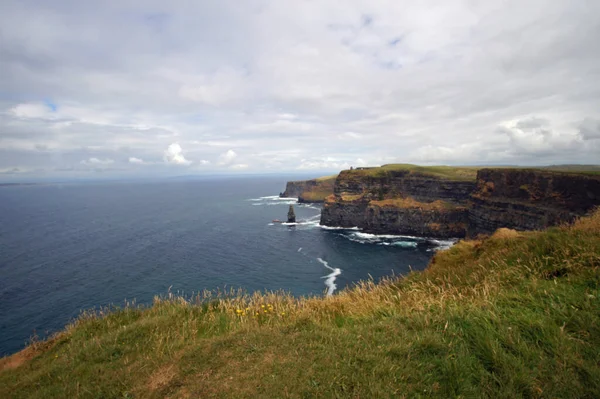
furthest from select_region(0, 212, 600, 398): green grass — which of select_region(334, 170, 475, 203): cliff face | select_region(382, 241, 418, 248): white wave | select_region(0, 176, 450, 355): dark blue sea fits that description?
select_region(334, 170, 475, 203): cliff face

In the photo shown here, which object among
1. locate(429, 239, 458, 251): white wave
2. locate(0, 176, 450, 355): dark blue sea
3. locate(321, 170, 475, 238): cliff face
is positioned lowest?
locate(429, 239, 458, 251): white wave

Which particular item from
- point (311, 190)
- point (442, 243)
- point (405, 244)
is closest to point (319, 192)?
point (311, 190)

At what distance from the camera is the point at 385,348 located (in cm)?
562

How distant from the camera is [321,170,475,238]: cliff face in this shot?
75.6 m

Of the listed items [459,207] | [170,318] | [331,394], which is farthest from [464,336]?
[459,207]

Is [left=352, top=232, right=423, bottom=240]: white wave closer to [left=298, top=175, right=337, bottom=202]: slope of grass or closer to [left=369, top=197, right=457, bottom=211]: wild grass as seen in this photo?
[left=369, top=197, right=457, bottom=211]: wild grass

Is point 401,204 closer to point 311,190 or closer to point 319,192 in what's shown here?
point 319,192

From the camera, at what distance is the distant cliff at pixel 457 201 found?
55.0 m

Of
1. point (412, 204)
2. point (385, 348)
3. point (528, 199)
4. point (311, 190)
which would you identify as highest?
point (385, 348)

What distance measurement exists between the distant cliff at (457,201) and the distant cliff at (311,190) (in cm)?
5198

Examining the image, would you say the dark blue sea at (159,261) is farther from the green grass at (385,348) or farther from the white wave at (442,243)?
the green grass at (385,348)

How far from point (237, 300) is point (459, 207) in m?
80.4

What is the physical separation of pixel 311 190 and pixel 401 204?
8120 cm

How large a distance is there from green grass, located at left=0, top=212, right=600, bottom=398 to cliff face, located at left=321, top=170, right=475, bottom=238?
71.3 meters
